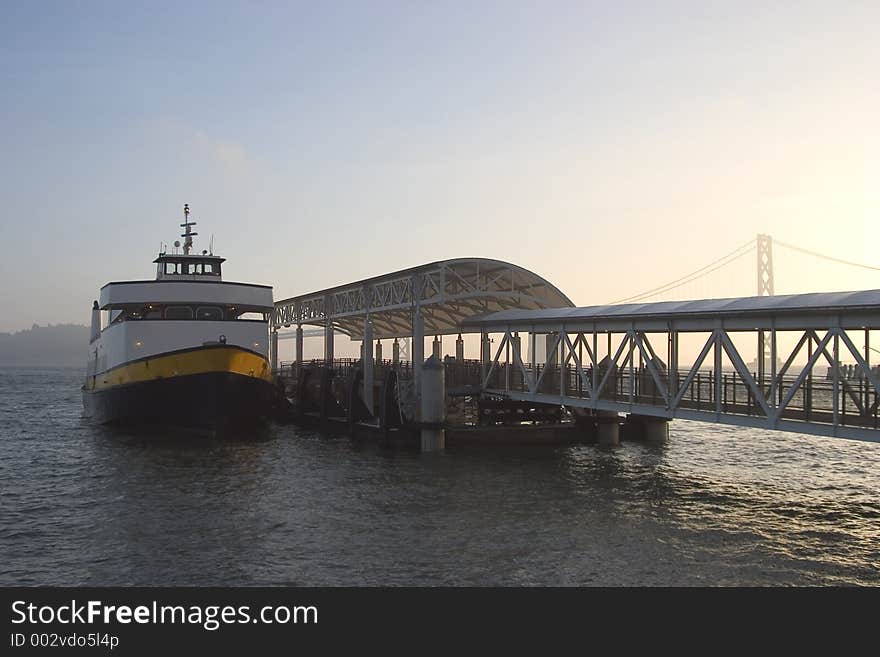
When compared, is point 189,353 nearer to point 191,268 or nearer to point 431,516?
point 191,268

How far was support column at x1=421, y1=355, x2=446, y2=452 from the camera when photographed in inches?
1339

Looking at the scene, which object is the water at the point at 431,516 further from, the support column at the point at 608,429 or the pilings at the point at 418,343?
the pilings at the point at 418,343

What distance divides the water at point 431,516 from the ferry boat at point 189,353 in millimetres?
2076

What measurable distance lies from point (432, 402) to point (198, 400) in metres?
12.5

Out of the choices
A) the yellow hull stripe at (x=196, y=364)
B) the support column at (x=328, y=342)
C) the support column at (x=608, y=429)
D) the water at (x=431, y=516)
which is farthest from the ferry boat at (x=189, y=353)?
the support column at (x=608, y=429)

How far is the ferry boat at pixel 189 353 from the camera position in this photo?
37.2 metres

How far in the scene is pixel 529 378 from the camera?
107 feet

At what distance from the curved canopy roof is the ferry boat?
685cm

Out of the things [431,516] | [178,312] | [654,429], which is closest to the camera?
[431,516]

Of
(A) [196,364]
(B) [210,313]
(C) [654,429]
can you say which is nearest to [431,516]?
(A) [196,364]

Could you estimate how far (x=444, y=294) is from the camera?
36750 mm
